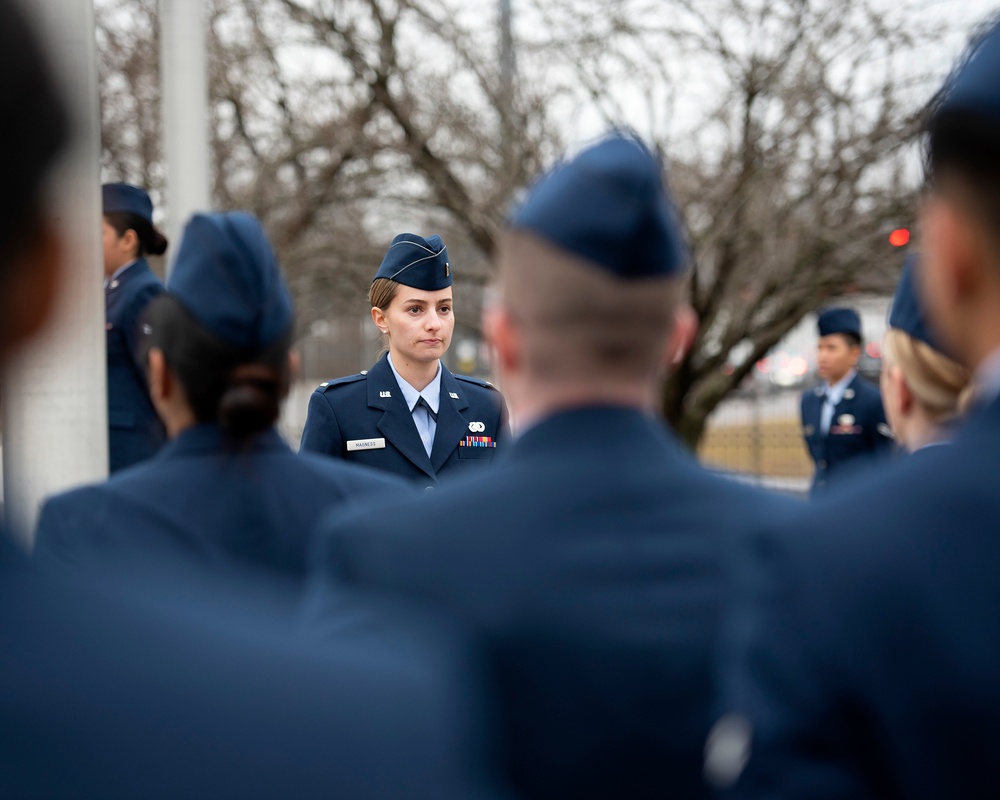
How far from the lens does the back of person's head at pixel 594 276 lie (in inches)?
68.4

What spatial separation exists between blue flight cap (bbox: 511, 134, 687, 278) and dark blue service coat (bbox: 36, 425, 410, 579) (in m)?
0.70

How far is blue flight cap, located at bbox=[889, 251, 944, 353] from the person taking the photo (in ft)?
8.29

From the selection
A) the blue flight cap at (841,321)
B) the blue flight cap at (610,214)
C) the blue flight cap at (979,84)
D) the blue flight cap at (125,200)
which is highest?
the blue flight cap at (125,200)

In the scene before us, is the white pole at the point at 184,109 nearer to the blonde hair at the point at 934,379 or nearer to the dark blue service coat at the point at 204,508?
the dark blue service coat at the point at 204,508

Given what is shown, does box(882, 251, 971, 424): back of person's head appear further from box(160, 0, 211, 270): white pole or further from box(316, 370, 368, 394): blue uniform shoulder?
box(160, 0, 211, 270): white pole

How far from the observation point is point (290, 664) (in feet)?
2.40

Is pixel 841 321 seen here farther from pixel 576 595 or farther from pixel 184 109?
pixel 576 595

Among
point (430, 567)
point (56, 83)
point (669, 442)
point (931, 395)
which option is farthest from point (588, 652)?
point (931, 395)

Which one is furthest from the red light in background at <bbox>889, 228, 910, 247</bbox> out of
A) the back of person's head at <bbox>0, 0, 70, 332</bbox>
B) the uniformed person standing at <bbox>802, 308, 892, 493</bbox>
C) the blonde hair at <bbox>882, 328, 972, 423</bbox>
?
the back of person's head at <bbox>0, 0, 70, 332</bbox>

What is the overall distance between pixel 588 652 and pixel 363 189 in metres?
11.2

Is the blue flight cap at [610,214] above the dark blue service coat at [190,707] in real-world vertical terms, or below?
above

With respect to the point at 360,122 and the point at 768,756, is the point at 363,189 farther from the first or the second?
the point at 768,756

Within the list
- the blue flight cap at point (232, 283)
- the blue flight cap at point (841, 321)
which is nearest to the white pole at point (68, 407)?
the blue flight cap at point (232, 283)

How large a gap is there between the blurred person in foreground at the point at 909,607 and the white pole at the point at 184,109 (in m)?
4.98
